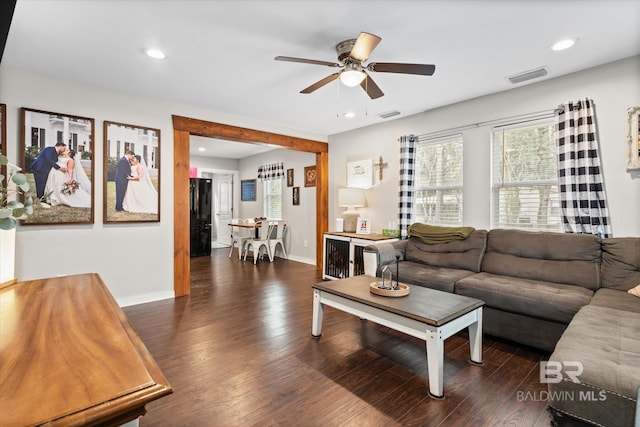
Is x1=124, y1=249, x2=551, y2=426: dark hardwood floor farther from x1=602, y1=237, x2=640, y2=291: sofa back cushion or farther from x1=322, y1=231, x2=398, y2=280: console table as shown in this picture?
x1=322, y1=231, x2=398, y2=280: console table

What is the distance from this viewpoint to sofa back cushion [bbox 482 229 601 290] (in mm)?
2826

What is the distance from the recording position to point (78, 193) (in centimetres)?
339

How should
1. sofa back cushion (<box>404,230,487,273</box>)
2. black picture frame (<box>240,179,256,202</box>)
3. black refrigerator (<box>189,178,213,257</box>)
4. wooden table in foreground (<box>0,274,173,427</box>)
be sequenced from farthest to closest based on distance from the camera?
black picture frame (<box>240,179,256,202</box>) → black refrigerator (<box>189,178,213,257</box>) → sofa back cushion (<box>404,230,487,273</box>) → wooden table in foreground (<box>0,274,173,427</box>)

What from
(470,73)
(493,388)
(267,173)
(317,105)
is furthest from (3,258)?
(267,173)

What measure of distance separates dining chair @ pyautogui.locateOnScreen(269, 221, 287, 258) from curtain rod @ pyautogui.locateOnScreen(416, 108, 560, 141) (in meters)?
3.61

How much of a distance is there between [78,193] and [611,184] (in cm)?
531

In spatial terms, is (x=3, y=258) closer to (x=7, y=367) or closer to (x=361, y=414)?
(x=7, y=367)

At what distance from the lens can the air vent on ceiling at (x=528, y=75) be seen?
3084mm

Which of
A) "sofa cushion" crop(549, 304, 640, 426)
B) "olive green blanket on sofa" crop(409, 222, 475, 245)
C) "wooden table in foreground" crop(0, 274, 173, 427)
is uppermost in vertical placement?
"olive green blanket on sofa" crop(409, 222, 475, 245)

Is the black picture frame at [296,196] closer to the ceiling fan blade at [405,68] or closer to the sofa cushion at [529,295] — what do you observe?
the sofa cushion at [529,295]

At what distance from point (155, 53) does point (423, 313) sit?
118 inches

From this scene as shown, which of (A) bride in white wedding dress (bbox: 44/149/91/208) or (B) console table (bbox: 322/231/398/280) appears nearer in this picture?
(A) bride in white wedding dress (bbox: 44/149/91/208)

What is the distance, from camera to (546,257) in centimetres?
305

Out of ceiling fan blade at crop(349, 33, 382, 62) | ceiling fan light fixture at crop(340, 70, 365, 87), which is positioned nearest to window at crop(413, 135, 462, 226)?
ceiling fan light fixture at crop(340, 70, 365, 87)
